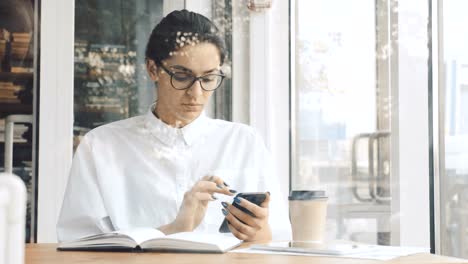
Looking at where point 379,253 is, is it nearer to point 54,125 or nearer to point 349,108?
point 349,108

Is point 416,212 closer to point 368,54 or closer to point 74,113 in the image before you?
point 368,54

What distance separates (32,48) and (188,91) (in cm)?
66

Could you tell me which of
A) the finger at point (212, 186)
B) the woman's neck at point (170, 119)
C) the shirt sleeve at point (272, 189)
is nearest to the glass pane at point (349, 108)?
the shirt sleeve at point (272, 189)

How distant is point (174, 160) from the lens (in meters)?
2.46

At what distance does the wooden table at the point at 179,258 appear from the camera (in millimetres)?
1166

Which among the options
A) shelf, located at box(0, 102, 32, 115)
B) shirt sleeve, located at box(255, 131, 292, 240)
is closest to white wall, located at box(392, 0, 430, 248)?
shirt sleeve, located at box(255, 131, 292, 240)

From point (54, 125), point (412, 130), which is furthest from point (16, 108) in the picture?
point (412, 130)

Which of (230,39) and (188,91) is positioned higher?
(230,39)

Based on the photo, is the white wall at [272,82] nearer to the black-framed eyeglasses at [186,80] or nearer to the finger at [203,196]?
the black-framed eyeglasses at [186,80]

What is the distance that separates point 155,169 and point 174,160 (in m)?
0.10

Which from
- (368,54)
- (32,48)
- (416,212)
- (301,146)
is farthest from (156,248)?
(32,48)

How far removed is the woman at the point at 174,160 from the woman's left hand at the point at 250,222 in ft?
1.57

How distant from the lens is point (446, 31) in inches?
71.0

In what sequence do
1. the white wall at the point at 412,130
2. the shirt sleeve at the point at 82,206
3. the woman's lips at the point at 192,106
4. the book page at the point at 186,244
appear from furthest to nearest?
the woman's lips at the point at 192,106, the shirt sleeve at the point at 82,206, the white wall at the point at 412,130, the book page at the point at 186,244
